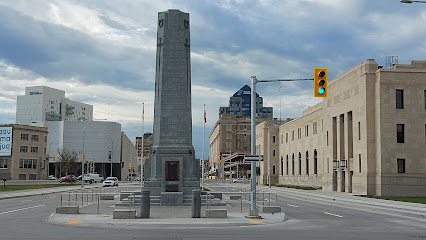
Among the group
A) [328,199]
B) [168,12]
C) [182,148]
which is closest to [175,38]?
[168,12]

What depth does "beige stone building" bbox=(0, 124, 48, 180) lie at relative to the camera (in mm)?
114688

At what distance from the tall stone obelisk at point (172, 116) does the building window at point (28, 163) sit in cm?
9443

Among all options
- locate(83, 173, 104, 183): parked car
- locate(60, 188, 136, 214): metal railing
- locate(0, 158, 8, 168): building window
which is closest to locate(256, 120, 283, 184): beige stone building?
locate(83, 173, 104, 183): parked car

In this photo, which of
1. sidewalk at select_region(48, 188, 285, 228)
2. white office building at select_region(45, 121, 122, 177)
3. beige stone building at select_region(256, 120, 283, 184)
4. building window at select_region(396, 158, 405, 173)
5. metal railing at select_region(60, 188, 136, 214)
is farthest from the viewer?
white office building at select_region(45, 121, 122, 177)

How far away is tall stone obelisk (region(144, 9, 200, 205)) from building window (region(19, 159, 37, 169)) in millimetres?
94432

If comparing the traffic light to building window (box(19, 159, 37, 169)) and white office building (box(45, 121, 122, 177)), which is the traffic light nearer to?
building window (box(19, 159, 37, 169))

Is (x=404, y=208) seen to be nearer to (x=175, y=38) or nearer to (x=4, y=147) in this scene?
(x=175, y=38)

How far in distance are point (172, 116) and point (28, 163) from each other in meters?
97.6

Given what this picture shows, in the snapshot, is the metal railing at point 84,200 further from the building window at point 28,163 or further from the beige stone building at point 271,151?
the building window at point 28,163

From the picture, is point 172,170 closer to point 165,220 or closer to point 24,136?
point 165,220

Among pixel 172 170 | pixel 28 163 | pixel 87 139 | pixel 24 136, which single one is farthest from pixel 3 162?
pixel 172 170

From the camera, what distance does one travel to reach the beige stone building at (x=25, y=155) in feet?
376

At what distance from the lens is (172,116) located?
32.9 metres

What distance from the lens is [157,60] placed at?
112 ft
